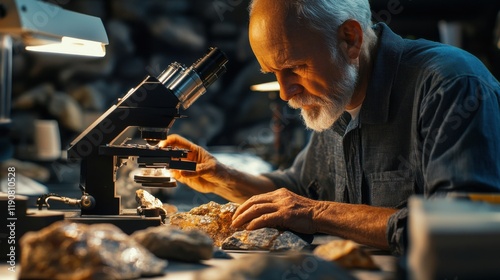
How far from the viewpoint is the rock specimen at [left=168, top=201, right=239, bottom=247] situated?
196 cm

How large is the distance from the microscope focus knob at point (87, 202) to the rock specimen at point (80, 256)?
0.62 metres

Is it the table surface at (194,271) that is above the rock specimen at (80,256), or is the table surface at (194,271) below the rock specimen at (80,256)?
below

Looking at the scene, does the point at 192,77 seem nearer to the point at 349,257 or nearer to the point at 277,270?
the point at 349,257

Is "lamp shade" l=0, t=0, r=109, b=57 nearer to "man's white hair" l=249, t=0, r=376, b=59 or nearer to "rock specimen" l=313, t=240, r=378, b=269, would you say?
"man's white hair" l=249, t=0, r=376, b=59

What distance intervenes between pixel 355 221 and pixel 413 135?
0.41 m

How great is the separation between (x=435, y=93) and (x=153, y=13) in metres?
11.2

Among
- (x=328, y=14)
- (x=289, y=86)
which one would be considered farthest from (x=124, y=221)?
(x=328, y=14)

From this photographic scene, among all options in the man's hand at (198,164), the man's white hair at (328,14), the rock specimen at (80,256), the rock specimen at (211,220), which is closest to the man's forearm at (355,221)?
the rock specimen at (211,220)

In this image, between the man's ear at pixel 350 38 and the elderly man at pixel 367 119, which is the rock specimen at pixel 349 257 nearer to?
the elderly man at pixel 367 119

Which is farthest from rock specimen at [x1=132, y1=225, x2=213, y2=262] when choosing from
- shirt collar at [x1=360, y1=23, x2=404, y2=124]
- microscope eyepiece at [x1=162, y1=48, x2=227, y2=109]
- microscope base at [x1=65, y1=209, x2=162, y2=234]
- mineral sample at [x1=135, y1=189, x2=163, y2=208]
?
shirt collar at [x1=360, y1=23, x2=404, y2=124]

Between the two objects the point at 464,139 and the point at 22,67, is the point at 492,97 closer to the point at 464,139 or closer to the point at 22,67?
the point at 464,139

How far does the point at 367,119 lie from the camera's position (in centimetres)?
237

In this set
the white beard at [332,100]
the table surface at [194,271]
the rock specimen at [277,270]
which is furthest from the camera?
the white beard at [332,100]

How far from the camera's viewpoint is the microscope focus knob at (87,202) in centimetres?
188
